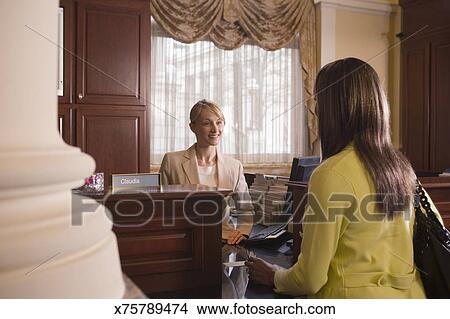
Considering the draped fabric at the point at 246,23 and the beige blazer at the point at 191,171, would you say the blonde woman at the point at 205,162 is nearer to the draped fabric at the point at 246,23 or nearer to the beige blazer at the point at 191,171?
the beige blazer at the point at 191,171

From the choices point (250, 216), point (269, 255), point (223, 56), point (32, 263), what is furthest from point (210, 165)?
point (32, 263)

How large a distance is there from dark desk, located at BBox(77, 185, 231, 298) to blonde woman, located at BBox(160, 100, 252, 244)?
948 millimetres

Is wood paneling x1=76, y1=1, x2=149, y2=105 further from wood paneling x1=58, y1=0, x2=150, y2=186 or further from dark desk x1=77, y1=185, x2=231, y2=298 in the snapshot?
dark desk x1=77, y1=185, x2=231, y2=298

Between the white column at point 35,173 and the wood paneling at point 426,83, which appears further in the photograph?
the wood paneling at point 426,83

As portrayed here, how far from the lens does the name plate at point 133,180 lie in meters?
1.21

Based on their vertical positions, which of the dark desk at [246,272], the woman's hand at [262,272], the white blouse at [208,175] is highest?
the white blouse at [208,175]

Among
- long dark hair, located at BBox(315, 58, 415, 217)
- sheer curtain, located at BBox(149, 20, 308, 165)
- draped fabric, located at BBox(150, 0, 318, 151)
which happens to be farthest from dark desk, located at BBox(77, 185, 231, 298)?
draped fabric, located at BBox(150, 0, 318, 151)

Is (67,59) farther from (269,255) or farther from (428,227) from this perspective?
(428,227)

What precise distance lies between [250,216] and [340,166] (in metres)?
0.85

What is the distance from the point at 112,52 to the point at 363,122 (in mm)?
2064

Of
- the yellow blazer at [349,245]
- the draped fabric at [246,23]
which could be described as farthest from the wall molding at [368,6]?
the yellow blazer at [349,245]

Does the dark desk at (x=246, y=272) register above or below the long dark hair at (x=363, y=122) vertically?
below

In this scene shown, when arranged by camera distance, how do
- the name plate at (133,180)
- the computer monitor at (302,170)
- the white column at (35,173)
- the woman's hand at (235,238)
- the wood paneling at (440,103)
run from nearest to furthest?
the white column at (35,173)
the name plate at (133,180)
the woman's hand at (235,238)
the computer monitor at (302,170)
the wood paneling at (440,103)

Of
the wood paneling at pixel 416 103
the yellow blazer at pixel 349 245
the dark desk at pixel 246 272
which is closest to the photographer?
the yellow blazer at pixel 349 245
